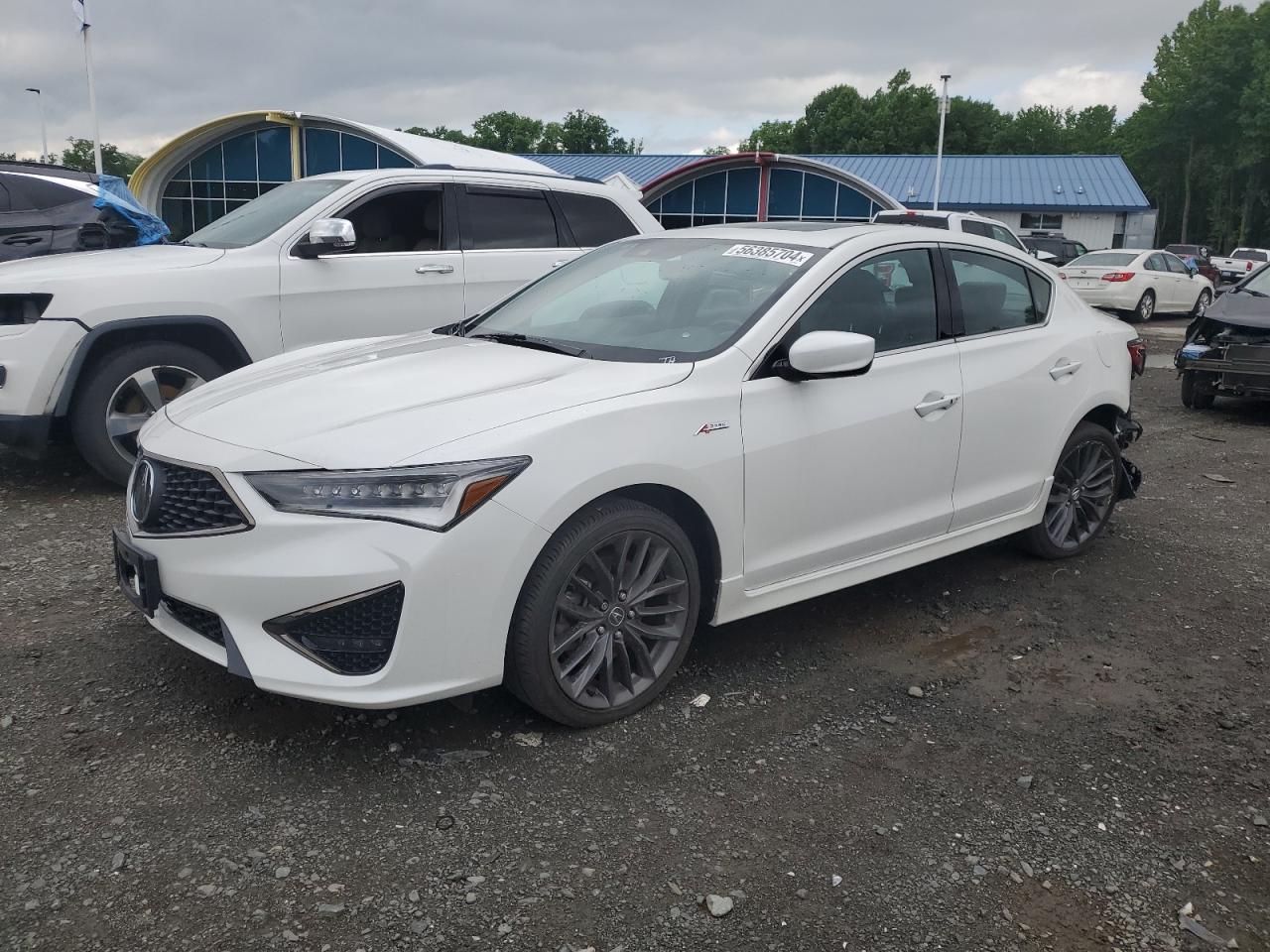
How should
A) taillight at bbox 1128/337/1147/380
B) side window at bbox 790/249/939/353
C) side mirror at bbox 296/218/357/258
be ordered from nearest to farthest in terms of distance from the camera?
side window at bbox 790/249/939/353 < taillight at bbox 1128/337/1147/380 < side mirror at bbox 296/218/357/258

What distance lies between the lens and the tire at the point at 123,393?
595 centimetres

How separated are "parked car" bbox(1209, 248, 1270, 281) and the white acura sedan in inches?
1684

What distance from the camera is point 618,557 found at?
3490 mm

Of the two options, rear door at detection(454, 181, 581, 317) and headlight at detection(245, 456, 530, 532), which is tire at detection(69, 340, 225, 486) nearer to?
rear door at detection(454, 181, 581, 317)

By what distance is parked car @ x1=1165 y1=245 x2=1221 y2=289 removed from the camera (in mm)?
34062

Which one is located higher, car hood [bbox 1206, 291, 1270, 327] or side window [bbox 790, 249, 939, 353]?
side window [bbox 790, 249, 939, 353]

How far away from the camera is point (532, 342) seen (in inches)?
168

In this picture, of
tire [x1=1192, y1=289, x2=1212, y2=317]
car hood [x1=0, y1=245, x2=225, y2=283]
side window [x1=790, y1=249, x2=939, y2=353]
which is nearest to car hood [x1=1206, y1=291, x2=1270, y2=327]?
side window [x1=790, y1=249, x2=939, y2=353]

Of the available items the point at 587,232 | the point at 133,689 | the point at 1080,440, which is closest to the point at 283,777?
the point at 133,689

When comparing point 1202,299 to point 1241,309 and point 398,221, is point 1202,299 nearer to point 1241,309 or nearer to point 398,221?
point 1241,309

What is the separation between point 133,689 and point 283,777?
2.91ft

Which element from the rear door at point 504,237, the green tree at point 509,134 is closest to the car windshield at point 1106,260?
the rear door at point 504,237

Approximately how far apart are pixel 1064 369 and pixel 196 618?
3.90m

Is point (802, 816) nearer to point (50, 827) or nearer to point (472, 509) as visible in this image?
point (472, 509)
